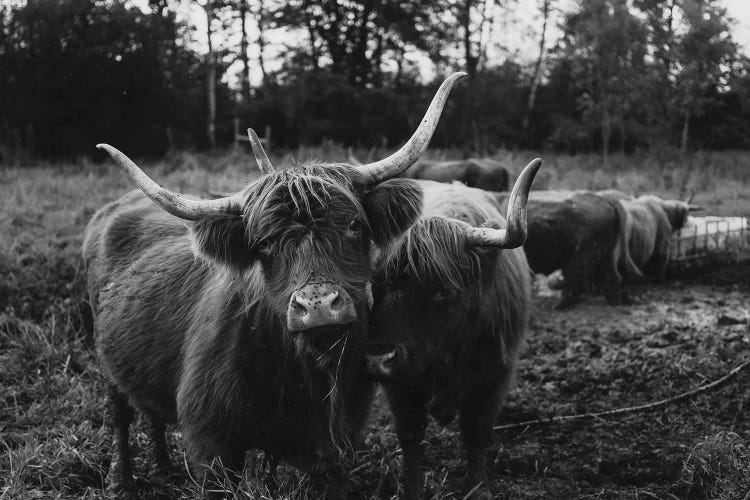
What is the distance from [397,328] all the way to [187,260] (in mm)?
1113

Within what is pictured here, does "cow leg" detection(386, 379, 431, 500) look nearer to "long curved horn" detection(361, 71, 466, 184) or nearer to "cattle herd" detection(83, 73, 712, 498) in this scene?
"cattle herd" detection(83, 73, 712, 498)

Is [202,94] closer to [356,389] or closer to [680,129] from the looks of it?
[680,129]

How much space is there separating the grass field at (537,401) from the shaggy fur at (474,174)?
3896 millimetres

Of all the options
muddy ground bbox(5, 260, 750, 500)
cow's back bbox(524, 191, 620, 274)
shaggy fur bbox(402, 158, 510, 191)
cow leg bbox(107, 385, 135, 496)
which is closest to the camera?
muddy ground bbox(5, 260, 750, 500)

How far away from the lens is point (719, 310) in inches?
274

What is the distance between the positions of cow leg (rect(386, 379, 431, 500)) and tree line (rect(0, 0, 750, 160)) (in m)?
11.7

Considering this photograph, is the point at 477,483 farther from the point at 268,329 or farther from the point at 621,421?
the point at 268,329

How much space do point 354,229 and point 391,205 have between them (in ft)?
0.77

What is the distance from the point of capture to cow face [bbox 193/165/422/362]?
2.26m

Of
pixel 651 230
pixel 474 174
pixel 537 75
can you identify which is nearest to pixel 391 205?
pixel 651 230

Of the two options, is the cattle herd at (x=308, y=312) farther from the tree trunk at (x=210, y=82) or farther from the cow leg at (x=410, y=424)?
the tree trunk at (x=210, y=82)

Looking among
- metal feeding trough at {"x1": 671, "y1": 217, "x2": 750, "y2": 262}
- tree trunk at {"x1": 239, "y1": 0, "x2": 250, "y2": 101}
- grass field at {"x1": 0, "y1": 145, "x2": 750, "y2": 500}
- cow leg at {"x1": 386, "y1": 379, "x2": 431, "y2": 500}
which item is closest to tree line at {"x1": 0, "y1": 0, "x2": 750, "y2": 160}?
tree trunk at {"x1": 239, "y1": 0, "x2": 250, "y2": 101}

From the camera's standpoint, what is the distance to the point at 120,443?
362 cm

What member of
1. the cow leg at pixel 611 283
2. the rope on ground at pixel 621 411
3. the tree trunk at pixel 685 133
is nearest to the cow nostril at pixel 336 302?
the rope on ground at pixel 621 411
